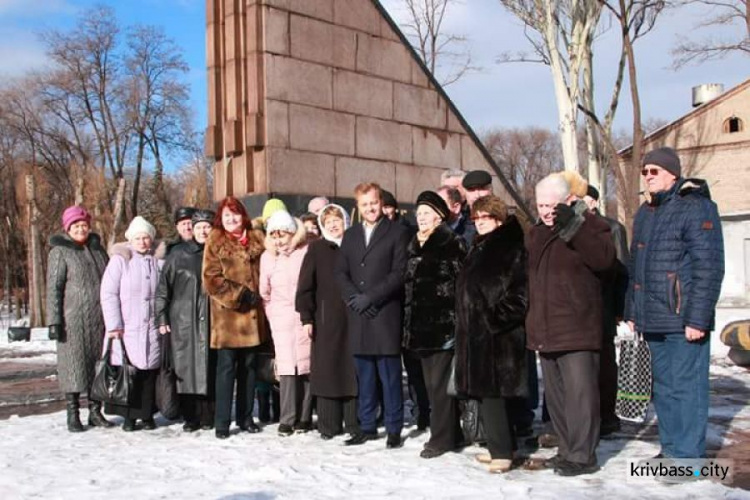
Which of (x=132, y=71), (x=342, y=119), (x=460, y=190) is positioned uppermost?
(x=132, y=71)

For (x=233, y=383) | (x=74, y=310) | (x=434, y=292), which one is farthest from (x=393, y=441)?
(x=74, y=310)

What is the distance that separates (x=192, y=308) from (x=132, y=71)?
31.4 metres

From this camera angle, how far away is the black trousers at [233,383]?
5.45 meters

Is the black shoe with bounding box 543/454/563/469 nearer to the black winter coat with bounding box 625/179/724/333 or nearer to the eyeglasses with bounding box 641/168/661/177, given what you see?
the black winter coat with bounding box 625/179/724/333

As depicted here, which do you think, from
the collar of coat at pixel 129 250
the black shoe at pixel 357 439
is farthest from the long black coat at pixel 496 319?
the collar of coat at pixel 129 250

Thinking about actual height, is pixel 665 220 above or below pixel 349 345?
above

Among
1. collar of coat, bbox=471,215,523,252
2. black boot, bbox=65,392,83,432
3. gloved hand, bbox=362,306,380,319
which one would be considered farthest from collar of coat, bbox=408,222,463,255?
A: black boot, bbox=65,392,83,432

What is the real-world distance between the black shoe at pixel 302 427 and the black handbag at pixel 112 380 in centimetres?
125

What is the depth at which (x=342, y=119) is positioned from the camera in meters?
7.86

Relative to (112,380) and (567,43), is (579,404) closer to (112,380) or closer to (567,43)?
(112,380)

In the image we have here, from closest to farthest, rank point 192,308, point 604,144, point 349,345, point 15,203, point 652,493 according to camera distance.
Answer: point 652,493
point 349,345
point 192,308
point 604,144
point 15,203

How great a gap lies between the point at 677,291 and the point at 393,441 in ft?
6.49

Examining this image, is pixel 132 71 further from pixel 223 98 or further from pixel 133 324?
pixel 133 324

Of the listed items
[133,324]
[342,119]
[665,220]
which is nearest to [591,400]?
[665,220]
